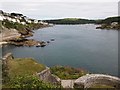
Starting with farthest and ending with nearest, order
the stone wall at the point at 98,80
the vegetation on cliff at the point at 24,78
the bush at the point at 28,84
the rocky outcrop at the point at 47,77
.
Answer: the rocky outcrop at the point at 47,77
the stone wall at the point at 98,80
the vegetation on cliff at the point at 24,78
the bush at the point at 28,84

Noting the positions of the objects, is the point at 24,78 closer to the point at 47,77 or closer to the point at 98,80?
the point at 98,80

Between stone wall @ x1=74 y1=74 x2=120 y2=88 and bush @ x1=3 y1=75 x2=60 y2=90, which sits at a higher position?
bush @ x1=3 y1=75 x2=60 y2=90

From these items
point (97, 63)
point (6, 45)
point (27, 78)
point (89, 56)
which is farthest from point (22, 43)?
point (27, 78)

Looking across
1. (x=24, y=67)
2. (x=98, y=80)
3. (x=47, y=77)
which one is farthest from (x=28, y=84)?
(x=24, y=67)

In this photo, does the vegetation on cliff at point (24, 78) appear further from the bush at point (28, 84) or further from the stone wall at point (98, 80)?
the stone wall at point (98, 80)

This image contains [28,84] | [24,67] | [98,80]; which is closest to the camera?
[28,84]

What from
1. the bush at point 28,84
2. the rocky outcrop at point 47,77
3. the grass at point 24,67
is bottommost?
the rocky outcrop at point 47,77

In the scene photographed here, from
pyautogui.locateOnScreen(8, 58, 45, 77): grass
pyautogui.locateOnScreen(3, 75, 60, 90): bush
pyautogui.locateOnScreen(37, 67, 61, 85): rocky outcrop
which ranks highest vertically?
pyautogui.locateOnScreen(3, 75, 60, 90): bush

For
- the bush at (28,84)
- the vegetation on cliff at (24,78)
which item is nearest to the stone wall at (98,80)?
the vegetation on cliff at (24,78)

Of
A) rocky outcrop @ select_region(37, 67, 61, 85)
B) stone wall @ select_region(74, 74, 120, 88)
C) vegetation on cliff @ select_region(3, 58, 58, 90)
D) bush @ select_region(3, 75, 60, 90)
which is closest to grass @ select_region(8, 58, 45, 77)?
vegetation on cliff @ select_region(3, 58, 58, 90)

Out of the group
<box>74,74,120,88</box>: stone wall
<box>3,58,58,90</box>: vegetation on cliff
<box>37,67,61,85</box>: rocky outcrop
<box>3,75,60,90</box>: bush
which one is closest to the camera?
<box>3,75,60,90</box>: bush

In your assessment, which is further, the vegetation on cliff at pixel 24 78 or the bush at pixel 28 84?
the vegetation on cliff at pixel 24 78

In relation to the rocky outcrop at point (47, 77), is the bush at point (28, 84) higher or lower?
higher

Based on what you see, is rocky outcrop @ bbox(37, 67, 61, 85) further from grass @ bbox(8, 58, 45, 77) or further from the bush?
the bush
